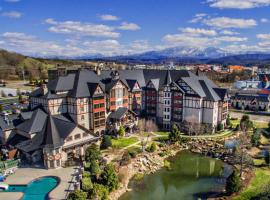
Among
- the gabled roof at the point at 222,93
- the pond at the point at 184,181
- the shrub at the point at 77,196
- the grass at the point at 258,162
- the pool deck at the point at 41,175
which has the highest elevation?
the gabled roof at the point at 222,93

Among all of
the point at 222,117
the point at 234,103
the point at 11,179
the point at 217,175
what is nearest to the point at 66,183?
the point at 11,179

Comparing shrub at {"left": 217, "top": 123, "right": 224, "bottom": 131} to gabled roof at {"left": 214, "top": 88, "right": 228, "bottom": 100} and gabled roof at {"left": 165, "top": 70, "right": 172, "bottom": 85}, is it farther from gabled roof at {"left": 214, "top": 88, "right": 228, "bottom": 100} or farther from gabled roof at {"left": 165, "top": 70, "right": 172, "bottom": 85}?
gabled roof at {"left": 165, "top": 70, "right": 172, "bottom": 85}

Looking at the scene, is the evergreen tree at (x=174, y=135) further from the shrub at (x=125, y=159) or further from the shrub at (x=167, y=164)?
the shrub at (x=125, y=159)

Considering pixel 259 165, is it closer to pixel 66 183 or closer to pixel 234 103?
pixel 66 183

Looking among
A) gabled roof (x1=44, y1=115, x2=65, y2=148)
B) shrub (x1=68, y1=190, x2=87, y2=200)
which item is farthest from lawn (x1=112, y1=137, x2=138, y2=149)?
shrub (x1=68, y1=190, x2=87, y2=200)

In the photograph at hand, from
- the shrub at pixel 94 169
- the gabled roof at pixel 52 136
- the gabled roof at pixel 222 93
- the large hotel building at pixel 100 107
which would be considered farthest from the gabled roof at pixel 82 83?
the gabled roof at pixel 222 93

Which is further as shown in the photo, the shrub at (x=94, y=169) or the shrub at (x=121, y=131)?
the shrub at (x=121, y=131)

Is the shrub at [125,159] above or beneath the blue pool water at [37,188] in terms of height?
above
